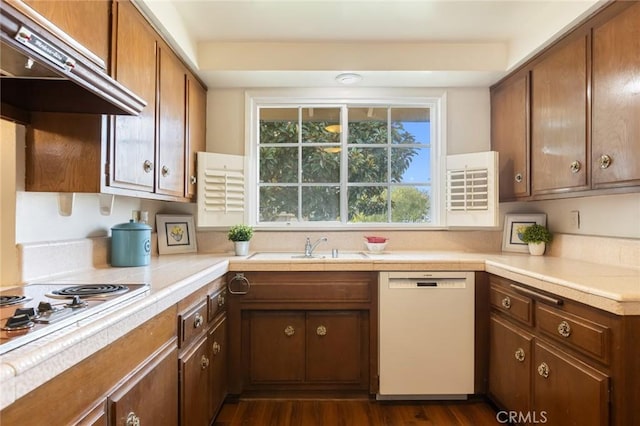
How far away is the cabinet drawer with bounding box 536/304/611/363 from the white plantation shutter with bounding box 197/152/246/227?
198cm

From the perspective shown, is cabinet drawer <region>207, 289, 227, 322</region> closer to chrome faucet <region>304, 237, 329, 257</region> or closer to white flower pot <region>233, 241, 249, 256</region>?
white flower pot <region>233, 241, 249, 256</region>

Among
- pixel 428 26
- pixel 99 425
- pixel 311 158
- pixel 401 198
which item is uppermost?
pixel 428 26

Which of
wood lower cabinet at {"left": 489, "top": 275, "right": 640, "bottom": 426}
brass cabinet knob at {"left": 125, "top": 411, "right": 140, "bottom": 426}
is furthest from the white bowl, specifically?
brass cabinet knob at {"left": 125, "top": 411, "right": 140, "bottom": 426}

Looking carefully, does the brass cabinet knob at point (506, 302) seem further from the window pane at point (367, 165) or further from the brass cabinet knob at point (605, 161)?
the window pane at point (367, 165)

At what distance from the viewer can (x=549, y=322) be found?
158 centimetres

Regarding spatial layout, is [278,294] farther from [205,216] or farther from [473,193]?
[473,193]

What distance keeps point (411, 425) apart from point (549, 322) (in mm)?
951

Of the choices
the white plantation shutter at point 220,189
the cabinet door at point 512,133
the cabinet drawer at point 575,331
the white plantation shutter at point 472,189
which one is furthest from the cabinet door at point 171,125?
the cabinet door at point 512,133

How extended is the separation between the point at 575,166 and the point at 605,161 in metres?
0.20

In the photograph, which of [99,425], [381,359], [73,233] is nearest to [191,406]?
[99,425]

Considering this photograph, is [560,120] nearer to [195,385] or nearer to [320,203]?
[320,203]

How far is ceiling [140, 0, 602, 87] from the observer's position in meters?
2.00

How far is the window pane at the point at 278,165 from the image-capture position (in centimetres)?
286

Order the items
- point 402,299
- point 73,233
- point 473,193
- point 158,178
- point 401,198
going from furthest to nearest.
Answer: point 401,198 → point 473,193 → point 402,299 → point 158,178 → point 73,233
